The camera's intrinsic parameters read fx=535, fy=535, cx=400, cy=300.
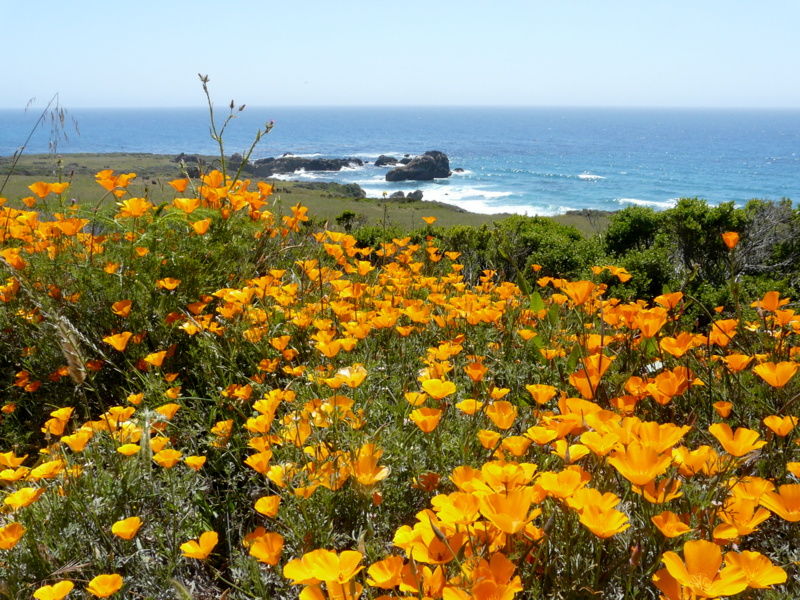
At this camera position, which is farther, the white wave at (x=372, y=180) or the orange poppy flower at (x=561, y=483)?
the white wave at (x=372, y=180)

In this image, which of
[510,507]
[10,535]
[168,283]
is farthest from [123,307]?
[510,507]

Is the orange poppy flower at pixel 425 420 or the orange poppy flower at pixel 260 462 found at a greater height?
the orange poppy flower at pixel 425 420

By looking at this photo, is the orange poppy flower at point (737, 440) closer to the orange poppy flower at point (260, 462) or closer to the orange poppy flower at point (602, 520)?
the orange poppy flower at point (602, 520)

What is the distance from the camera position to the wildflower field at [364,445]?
42.9 inches

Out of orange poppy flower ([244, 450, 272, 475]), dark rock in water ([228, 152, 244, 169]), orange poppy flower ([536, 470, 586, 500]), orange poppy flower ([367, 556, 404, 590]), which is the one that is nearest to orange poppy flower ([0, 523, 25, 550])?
orange poppy flower ([244, 450, 272, 475])

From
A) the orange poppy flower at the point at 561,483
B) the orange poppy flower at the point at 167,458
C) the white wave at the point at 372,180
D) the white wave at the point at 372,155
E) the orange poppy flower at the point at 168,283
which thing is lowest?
the orange poppy flower at the point at 167,458

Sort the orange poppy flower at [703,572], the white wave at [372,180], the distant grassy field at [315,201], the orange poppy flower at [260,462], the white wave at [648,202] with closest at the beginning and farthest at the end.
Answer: the orange poppy flower at [703,572] < the orange poppy flower at [260,462] < the distant grassy field at [315,201] < the white wave at [648,202] < the white wave at [372,180]

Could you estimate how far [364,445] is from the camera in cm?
150

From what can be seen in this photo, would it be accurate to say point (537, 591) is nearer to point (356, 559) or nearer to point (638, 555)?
point (638, 555)

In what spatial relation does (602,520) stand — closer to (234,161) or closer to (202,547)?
(202,547)

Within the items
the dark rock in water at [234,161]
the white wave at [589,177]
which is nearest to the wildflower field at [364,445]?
the dark rock in water at [234,161]

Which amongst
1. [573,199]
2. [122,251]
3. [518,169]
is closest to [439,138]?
[518,169]

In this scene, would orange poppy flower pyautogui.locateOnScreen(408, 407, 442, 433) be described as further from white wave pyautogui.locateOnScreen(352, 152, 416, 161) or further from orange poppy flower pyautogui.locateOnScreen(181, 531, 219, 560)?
white wave pyautogui.locateOnScreen(352, 152, 416, 161)

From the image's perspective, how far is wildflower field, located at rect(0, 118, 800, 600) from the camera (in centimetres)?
109
